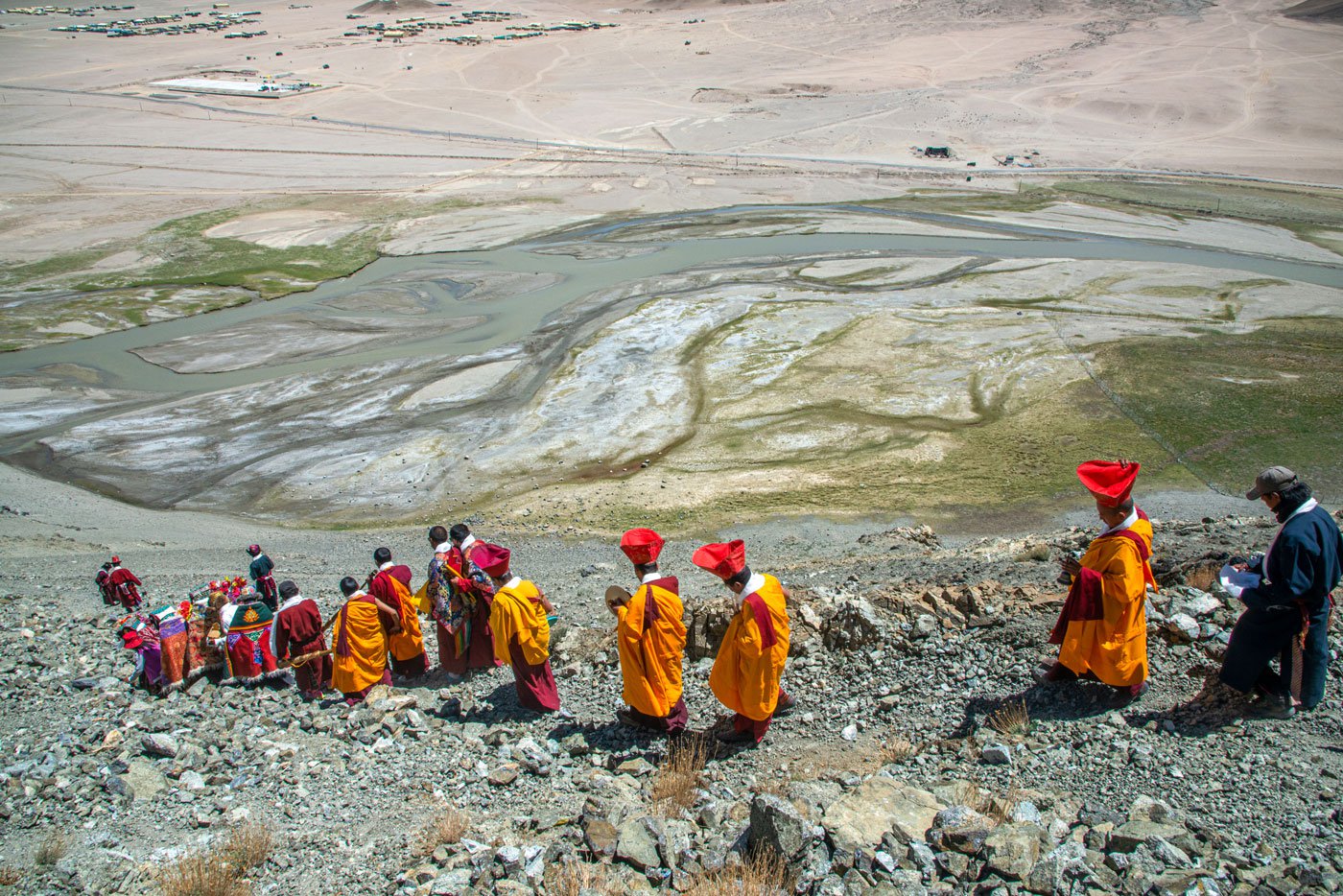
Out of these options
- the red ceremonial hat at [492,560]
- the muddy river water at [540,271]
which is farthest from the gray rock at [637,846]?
the muddy river water at [540,271]

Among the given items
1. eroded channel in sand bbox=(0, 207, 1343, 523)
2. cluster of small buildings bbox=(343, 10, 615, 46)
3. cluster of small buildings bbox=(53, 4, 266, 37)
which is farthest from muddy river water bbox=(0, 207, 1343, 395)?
cluster of small buildings bbox=(53, 4, 266, 37)

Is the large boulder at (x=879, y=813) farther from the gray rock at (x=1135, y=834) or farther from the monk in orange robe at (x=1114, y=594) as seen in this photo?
the monk in orange robe at (x=1114, y=594)

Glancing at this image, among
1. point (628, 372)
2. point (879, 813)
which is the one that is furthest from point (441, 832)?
point (628, 372)

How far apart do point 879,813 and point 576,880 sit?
6.20 feet

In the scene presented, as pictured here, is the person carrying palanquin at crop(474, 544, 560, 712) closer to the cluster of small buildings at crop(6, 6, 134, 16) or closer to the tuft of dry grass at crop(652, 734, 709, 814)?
the tuft of dry grass at crop(652, 734, 709, 814)

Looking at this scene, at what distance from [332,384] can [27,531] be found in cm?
793

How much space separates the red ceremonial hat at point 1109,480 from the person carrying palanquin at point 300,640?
6830 millimetres

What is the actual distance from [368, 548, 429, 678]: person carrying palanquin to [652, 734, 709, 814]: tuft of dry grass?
124 inches

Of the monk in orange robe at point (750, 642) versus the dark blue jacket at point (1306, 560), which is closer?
the dark blue jacket at point (1306, 560)

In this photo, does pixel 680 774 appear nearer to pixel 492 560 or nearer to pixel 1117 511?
pixel 492 560

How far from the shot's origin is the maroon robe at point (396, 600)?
849 centimetres

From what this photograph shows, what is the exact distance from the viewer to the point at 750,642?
646 centimetres

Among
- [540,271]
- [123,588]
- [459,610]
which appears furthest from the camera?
[540,271]

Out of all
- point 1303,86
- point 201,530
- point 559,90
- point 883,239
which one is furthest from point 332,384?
point 1303,86
